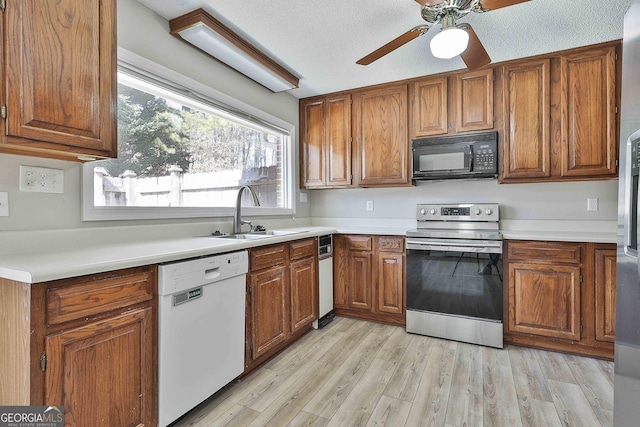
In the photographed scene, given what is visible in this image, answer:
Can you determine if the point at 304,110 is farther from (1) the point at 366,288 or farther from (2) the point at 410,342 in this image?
(2) the point at 410,342

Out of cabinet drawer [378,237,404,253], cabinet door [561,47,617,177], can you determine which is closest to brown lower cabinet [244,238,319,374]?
cabinet drawer [378,237,404,253]

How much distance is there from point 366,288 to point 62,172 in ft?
8.15

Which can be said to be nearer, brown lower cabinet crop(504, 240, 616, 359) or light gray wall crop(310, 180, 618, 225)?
brown lower cabinet crop(504, 240, 616, 359)

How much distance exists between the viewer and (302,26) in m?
2.14

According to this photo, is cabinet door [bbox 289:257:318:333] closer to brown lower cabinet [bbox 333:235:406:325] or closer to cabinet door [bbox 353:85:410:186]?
brown lower cabinet [bbox 333:235:406:325]

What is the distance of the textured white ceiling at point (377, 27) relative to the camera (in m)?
1.94

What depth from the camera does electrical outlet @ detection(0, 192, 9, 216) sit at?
138 cm

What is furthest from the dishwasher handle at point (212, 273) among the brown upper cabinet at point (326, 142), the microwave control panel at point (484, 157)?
the microwave control panel at point (484, 157)

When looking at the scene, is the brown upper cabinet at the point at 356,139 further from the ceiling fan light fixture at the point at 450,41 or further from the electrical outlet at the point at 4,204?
the electrical outlet at the point at 4,204

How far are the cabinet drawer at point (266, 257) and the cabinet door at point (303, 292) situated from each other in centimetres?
18

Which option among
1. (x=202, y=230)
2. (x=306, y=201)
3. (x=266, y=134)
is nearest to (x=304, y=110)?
(x=266, y=134)

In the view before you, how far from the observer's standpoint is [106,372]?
1242 mm

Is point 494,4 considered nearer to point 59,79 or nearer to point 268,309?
point 59,79

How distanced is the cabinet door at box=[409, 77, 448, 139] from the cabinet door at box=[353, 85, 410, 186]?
0.09m
